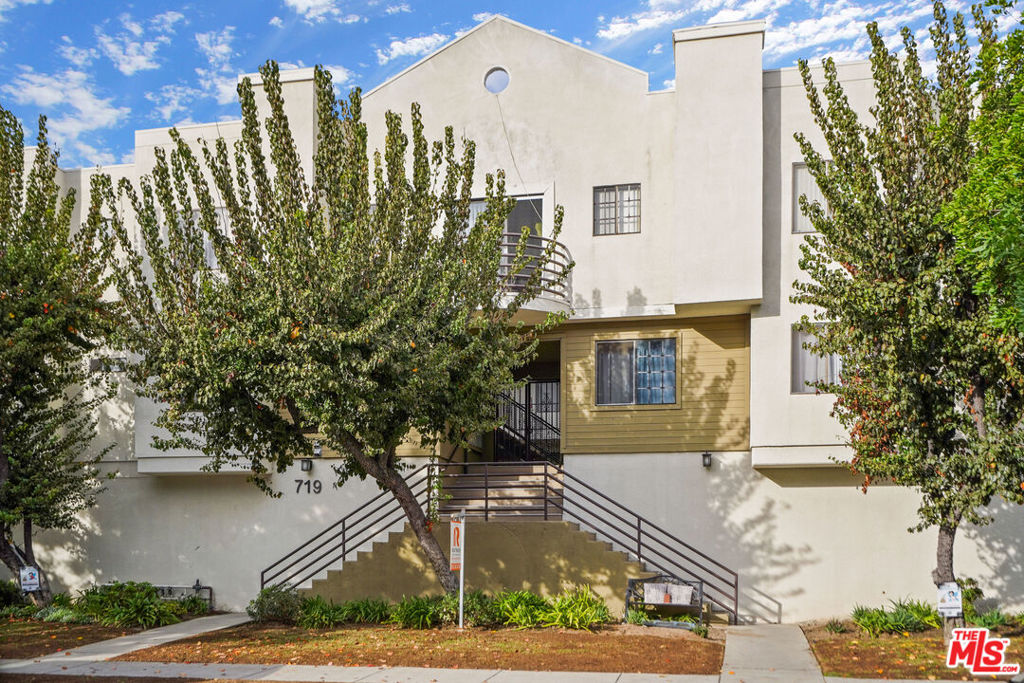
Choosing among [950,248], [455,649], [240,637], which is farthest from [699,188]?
[240,637]

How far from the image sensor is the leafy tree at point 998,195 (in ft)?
34.3

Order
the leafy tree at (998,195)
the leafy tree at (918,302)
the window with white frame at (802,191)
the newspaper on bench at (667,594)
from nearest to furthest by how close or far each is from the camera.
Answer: the leafy tree at (998,195)
the leafy tree at (918,302)
the newspaper on bench at (667,594)
the window with white frame at (802,191)

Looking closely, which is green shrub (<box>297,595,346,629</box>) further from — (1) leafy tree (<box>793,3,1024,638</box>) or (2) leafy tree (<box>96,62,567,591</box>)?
(1) leafy tree (<box>793,3,1024,638</box>)

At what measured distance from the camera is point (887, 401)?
1256 centimetres

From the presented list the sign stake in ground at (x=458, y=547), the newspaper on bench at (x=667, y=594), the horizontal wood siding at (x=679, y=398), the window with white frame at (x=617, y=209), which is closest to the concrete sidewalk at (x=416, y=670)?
the newspaper on bench at (x=667, y=594)

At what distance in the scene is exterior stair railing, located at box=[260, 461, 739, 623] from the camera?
648 inches

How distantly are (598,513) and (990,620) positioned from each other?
21.3 ft

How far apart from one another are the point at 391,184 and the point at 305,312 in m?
2.50

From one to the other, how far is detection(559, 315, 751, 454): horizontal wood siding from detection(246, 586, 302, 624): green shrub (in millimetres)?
5485

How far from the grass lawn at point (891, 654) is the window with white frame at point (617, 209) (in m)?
Answer: 7.60

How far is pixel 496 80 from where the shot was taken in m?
18.7

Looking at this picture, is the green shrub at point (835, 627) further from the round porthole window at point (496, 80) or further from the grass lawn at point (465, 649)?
the round porthole window at point (496, 80)

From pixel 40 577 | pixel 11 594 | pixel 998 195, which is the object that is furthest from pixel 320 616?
pixel 998 195

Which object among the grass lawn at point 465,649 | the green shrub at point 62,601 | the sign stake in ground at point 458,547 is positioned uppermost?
the sign stake in ground at point 458,547
